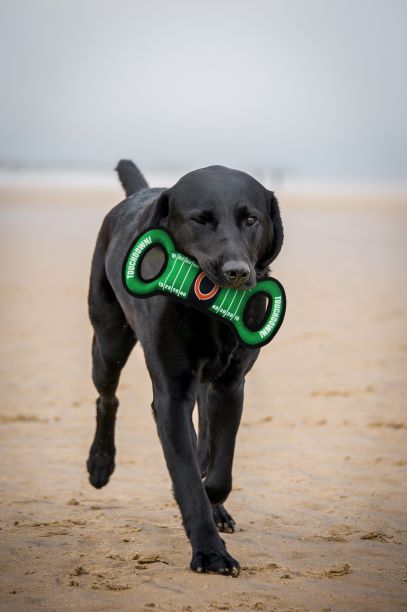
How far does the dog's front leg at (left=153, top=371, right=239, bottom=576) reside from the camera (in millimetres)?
3871

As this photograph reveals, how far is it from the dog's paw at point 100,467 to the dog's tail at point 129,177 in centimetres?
150

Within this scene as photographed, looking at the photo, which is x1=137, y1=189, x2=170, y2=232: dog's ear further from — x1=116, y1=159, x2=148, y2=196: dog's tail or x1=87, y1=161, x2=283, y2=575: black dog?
x1=116, y1=159, x2=148, y2=196: dog's tail

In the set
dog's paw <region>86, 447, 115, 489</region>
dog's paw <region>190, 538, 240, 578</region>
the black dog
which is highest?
the black dog

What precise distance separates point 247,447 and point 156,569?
255cm

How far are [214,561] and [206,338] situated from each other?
0.92 metres

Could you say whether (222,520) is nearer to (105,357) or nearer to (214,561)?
(214,561)

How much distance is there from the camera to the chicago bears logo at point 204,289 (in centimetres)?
411

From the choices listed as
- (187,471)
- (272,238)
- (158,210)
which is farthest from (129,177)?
(187,471)

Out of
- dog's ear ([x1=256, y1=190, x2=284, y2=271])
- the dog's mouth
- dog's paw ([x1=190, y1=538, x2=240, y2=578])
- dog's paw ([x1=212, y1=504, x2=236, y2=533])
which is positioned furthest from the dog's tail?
dog's paw ([x1=190, y1=538, x2=240, y2=578])

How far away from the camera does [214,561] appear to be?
3.85 meters

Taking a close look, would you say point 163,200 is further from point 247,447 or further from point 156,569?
point 247,447

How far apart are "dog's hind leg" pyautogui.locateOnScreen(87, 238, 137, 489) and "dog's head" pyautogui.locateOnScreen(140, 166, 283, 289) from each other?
3.30ft

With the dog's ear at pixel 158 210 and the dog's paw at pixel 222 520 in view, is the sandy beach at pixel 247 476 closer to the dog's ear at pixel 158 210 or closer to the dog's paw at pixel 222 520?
the dog's paw at pixel 222 520

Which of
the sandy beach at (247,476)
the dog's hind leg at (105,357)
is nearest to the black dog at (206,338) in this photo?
the sandy beach at (247,476)
